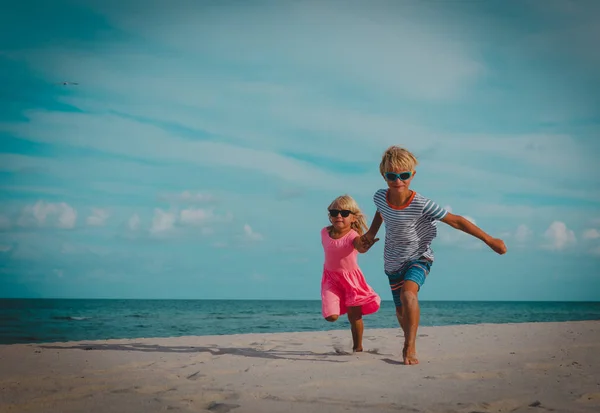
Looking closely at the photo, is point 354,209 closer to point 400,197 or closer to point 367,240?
point 367,240

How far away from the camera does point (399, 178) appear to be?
511 centimetres

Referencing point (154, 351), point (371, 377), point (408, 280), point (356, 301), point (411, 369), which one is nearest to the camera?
point (371, 377)

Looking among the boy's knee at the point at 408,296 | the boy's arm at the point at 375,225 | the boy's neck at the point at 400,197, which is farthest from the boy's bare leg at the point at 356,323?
the boy's neck at the point at 400,197

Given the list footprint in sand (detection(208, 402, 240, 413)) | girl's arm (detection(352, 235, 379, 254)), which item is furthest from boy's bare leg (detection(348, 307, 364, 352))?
footprint in sand (detection(208, 402, 240, 413))

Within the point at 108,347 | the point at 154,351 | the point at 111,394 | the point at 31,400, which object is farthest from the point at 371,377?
the point at 108,347

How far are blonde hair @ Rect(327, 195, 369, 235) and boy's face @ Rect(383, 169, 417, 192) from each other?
0.90 meters

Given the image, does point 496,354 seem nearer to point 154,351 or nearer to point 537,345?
point 537,345

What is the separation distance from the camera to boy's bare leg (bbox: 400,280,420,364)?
16.3ft

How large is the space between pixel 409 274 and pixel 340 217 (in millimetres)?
1135

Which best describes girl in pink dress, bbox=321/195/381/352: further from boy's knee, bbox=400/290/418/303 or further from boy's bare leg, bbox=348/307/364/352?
boy's knee, bbox=400/290/418/303

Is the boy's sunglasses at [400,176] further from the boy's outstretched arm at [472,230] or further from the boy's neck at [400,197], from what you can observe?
the boy's outstretched arm at [472,230]

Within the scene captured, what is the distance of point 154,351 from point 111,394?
2.65m

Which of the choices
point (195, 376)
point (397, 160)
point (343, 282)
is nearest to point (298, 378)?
point (195, 376)

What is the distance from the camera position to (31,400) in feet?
12.2
